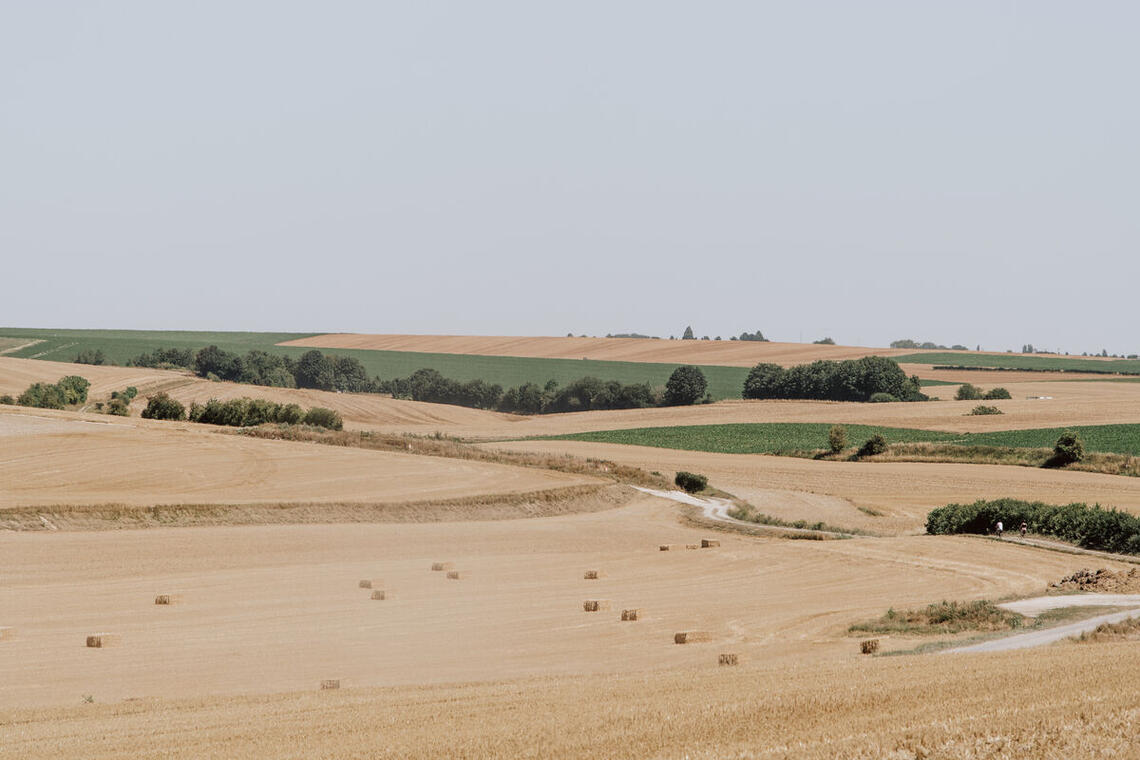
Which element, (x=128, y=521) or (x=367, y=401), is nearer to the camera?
(x=128, y=521)

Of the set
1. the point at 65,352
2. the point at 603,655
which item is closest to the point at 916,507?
the point at 603,655

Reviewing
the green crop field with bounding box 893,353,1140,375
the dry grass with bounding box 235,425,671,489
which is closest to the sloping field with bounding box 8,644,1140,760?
the dry grass with bounding box 235,425,671,489

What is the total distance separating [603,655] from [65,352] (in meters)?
170

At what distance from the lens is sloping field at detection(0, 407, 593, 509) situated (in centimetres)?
5581

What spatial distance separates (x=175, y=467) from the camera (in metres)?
62.8

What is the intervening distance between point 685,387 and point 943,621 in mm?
110933

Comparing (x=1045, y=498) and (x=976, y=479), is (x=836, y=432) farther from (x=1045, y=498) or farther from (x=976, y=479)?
(x=1045, y=498)

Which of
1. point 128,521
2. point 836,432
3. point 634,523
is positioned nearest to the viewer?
point 128,521

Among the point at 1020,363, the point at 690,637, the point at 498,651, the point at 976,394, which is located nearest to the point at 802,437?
the point at 976,394

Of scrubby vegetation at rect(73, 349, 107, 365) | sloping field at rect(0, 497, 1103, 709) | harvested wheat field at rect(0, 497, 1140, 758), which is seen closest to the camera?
harvested wheat field at rect(0, 497, 1140, 758)

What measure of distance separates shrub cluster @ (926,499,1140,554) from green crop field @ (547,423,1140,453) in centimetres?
3458

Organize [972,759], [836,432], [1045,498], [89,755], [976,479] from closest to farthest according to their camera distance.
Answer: [972,759]
[89,755]
[1045,498]
[976,479]
[836,432]

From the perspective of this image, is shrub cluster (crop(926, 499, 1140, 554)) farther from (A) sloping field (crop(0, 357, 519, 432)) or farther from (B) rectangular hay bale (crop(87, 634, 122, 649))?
(A) sloping field (crop(0, 357, 519, 432))

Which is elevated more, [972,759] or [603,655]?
[972,759]
